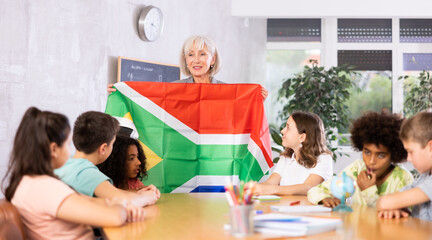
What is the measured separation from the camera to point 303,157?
270 cm

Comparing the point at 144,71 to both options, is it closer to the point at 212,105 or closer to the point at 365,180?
the point at 212,105

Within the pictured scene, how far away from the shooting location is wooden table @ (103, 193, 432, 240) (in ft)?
5.01

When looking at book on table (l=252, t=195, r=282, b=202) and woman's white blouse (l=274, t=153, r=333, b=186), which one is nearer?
book on table (l=252, t=195, r=282, b=202)

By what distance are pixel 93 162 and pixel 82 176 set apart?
0.52 feet

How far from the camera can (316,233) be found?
1521mm

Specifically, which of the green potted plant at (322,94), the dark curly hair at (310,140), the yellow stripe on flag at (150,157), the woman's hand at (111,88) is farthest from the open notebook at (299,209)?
the green potted plant at (322,94)

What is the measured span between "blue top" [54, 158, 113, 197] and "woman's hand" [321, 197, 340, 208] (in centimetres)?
92

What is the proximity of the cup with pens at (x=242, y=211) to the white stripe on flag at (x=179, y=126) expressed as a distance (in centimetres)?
146

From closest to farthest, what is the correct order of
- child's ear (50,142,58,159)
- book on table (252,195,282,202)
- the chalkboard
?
1. child's ear (50,142,58,159)
2. book on table (252,195,282,202)
3. the chalkboard

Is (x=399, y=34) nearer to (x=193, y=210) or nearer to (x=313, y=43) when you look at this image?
(x=313, y=43)

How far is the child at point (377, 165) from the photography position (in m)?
2.09

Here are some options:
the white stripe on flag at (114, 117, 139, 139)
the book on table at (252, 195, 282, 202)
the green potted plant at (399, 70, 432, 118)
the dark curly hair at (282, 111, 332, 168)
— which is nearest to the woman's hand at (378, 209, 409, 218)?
the book on table at (252, 195, 282, 202)

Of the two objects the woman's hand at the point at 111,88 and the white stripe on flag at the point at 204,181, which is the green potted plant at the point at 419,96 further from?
the woman's hand at the point at 111,88

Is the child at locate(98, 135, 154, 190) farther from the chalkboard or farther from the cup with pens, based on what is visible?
the chalkboard
